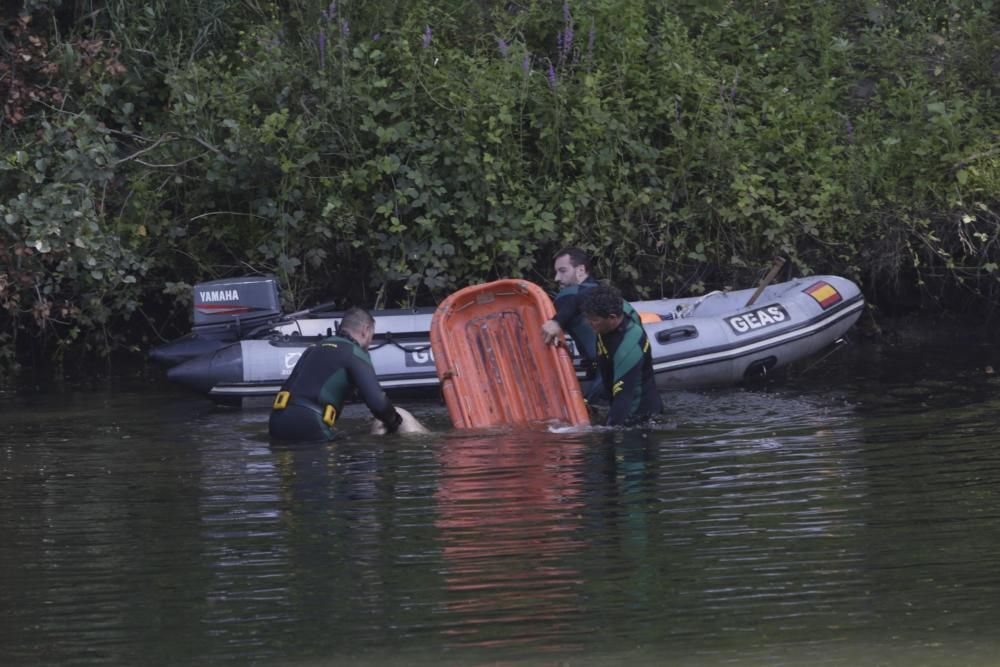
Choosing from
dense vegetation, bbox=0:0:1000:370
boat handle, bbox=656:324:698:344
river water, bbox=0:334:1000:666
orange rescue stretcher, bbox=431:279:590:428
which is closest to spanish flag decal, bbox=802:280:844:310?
dense vegetation, bbox=0:0:1000:370

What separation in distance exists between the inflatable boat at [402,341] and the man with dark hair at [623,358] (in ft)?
5.38

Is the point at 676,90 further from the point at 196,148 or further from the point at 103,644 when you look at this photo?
the point at 103,644

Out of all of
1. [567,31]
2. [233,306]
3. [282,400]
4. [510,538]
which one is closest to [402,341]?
[233,306]

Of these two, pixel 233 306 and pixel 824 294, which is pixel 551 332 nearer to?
pixel 233 306

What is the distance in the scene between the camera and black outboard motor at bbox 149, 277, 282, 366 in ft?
29.9

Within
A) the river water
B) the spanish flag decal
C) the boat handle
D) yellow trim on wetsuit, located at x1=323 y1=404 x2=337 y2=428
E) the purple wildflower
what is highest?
the purple wildflower

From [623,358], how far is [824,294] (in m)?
2.65

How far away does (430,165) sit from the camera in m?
10.0

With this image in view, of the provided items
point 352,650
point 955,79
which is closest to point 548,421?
point 352,650

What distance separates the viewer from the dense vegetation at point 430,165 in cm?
1003

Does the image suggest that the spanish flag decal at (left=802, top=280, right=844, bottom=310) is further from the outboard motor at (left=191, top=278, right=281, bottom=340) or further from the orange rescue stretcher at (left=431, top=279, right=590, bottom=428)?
the outboard motor at (left=191, top=278, right=281, bottom=340)

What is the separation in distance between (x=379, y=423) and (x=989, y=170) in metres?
4.98

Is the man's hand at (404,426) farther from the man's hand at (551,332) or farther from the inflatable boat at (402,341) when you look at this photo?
the inflatable boat at (402,341)

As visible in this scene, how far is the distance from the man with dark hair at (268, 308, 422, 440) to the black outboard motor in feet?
6.41
